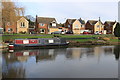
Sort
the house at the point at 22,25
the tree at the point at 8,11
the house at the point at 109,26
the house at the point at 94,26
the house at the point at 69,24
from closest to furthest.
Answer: the tree at the point at 8,11, the house at the point at 22,25, the house at the point at 69,24, the house at the point at 94,26, the house at the point at 109,26

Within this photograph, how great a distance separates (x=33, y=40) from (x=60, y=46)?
18.2 feet

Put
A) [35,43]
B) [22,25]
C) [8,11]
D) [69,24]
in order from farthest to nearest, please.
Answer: [69,24] < [22,25] < [8,11] < [35,43]

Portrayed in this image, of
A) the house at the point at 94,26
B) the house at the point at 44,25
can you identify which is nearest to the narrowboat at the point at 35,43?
the house at the point at 44,25

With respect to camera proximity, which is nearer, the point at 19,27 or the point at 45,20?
the point at 19,27

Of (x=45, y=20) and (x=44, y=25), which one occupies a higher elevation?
(x=45, y=20)

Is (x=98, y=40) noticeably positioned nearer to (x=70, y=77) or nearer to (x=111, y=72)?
(x=111, y=72)

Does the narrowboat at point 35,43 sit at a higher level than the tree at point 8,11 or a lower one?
lower

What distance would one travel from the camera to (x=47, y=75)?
1085 cm

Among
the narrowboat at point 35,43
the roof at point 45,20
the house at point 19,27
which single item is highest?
the roof at point 45,20

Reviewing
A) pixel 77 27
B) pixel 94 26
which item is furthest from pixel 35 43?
pixel 94 26

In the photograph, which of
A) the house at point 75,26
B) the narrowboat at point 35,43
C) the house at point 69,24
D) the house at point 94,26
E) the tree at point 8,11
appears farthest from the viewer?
the house at point 94,26

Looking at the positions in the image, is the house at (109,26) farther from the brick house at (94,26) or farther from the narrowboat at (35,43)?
the narrowboat at (35,43)

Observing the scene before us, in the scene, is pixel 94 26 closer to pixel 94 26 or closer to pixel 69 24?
pixel 94 26

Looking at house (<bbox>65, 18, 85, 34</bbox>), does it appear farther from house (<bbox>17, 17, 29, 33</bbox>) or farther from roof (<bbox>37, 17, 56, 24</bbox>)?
house (<bbox>17, 17, 29, 33</bbox>)
